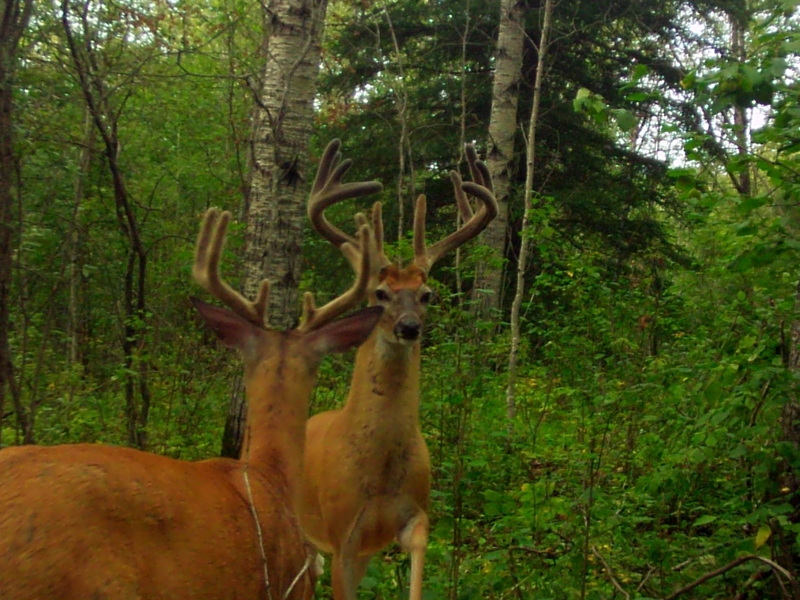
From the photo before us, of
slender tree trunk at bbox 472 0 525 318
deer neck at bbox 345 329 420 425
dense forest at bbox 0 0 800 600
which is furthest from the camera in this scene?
slender tree trunk at bbox 472 0 525 318

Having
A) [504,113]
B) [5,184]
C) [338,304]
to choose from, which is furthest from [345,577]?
[504,113]

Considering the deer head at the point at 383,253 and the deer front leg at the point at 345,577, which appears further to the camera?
the deer head at the point at 383,253

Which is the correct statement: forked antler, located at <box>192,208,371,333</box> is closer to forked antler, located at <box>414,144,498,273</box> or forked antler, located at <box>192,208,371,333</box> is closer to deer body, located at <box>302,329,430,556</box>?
deer body, located at <box>302,329,430,556</box>

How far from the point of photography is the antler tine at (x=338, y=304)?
4.58 metres

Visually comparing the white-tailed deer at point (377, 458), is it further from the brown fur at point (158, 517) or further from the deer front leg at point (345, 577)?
the brown fur at point (158, 517)

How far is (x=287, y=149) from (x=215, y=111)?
1141 centimetres

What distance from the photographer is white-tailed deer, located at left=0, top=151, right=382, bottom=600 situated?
2.79 metres

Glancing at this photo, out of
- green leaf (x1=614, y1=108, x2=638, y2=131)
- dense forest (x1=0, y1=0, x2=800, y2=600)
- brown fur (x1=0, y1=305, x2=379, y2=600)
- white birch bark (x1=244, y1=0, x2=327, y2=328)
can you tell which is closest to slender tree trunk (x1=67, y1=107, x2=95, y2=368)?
dense forest (x1=0, y1=0, x2=800, y2=600)

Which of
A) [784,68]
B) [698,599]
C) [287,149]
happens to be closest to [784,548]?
[698,599]

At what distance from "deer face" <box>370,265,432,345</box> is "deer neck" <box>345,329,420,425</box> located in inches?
3.0

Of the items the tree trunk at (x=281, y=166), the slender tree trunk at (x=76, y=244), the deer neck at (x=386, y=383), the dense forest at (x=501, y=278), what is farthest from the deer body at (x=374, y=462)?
the slender tree trunk at (x=76, y=244)

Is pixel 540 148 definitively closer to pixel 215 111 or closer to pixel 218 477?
pixel 215 111

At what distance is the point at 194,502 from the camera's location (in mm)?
3348

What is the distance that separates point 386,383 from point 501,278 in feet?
24.5
